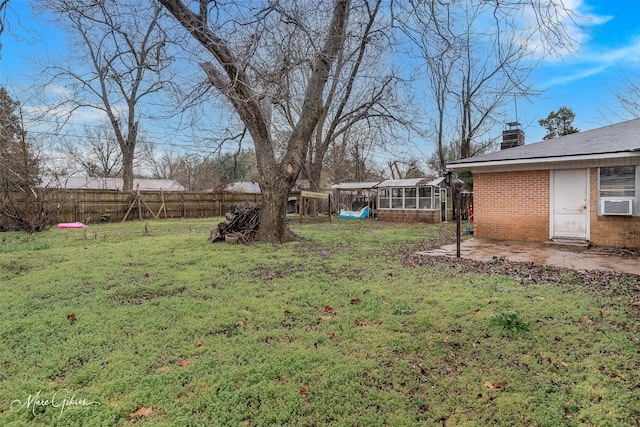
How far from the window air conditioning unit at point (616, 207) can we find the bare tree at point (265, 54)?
22.3ft

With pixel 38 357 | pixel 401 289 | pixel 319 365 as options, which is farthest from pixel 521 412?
pixel 38 357

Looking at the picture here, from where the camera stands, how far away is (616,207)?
7699 millimetres

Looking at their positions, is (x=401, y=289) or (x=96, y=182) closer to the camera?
(x=401, y=289)

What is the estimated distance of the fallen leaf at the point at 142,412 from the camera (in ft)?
6.82

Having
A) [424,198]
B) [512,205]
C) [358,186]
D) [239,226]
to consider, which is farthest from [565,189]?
[358,186]

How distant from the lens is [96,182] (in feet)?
98.4

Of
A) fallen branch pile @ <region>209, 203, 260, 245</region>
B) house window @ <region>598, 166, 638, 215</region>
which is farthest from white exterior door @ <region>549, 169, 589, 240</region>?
fallen branch pile @ <region>209, 203, 260, 245</region>

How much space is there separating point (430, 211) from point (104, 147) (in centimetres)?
2971

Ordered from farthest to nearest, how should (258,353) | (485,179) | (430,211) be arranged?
1. (430,211)
2. (485,179)
3. (258,353)

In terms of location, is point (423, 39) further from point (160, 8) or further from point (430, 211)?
point (430, 211)

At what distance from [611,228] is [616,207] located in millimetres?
536

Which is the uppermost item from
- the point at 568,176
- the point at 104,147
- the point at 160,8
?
the point at 104,147

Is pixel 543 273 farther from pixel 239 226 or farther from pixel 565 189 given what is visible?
pixel 239 226

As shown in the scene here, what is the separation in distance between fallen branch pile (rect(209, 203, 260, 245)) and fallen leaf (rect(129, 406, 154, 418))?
622 cm
